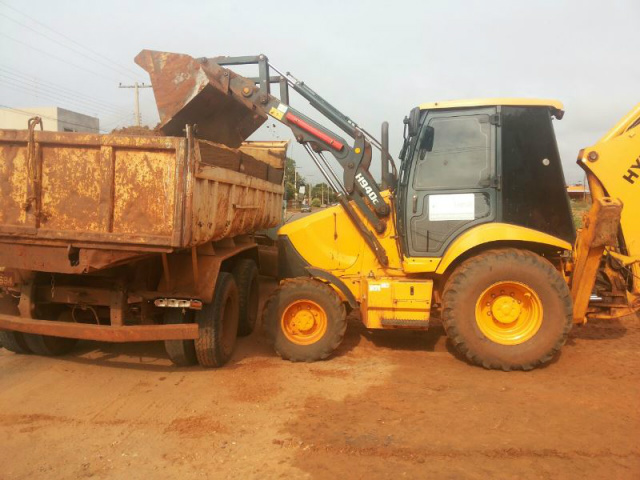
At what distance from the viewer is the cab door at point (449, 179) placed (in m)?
4.96

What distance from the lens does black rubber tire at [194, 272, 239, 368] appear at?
464cm

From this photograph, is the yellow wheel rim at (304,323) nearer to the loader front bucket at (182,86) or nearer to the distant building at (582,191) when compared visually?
the loader front bucket at (182,86)

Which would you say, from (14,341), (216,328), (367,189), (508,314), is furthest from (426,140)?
(14,341)

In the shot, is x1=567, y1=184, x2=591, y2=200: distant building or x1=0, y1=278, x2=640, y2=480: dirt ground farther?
x1=567, y1=184, x2=591, y2=200: distant building

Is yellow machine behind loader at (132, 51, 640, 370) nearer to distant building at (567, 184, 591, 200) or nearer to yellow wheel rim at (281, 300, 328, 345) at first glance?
yellow wheel rim at (281, 300, 328, 345)

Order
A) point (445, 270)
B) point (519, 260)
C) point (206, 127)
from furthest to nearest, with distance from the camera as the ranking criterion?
point (206, 127) < point (445, 270) < point (519, 260)

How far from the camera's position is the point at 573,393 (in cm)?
426

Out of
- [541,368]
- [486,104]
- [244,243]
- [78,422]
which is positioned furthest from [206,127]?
[541,368]

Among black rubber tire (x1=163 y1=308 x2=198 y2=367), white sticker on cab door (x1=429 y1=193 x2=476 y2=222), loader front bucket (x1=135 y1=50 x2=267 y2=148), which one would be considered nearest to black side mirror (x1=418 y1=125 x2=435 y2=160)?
white sticker on cab door (x1=429 y1=193 x2=476 y2=222)

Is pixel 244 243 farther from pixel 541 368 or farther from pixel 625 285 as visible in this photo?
pixel 625 285

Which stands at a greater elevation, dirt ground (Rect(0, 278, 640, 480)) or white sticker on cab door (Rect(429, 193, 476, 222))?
white sticker on cab door (Rect(429, 193, 476, 222))

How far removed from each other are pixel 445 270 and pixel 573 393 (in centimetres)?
162

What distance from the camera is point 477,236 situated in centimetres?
484

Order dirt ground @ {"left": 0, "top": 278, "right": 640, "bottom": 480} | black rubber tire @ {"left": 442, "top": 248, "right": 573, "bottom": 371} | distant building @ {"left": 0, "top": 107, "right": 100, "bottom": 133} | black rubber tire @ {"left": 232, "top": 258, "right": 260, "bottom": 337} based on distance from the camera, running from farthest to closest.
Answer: distant building @ {"left": 0, "top": 107, "right": 100, "bottom": 133}
black rubber tire @ {"left": 232, "top": 258, "right": 260, "bottom": 337}
black rubber tire @ {"left": 442, "top": 248, "right": 573, "bottom": 371}
dirt ground @ {"left": 0, "top": 278, "right": 640, "bottom": 480}
